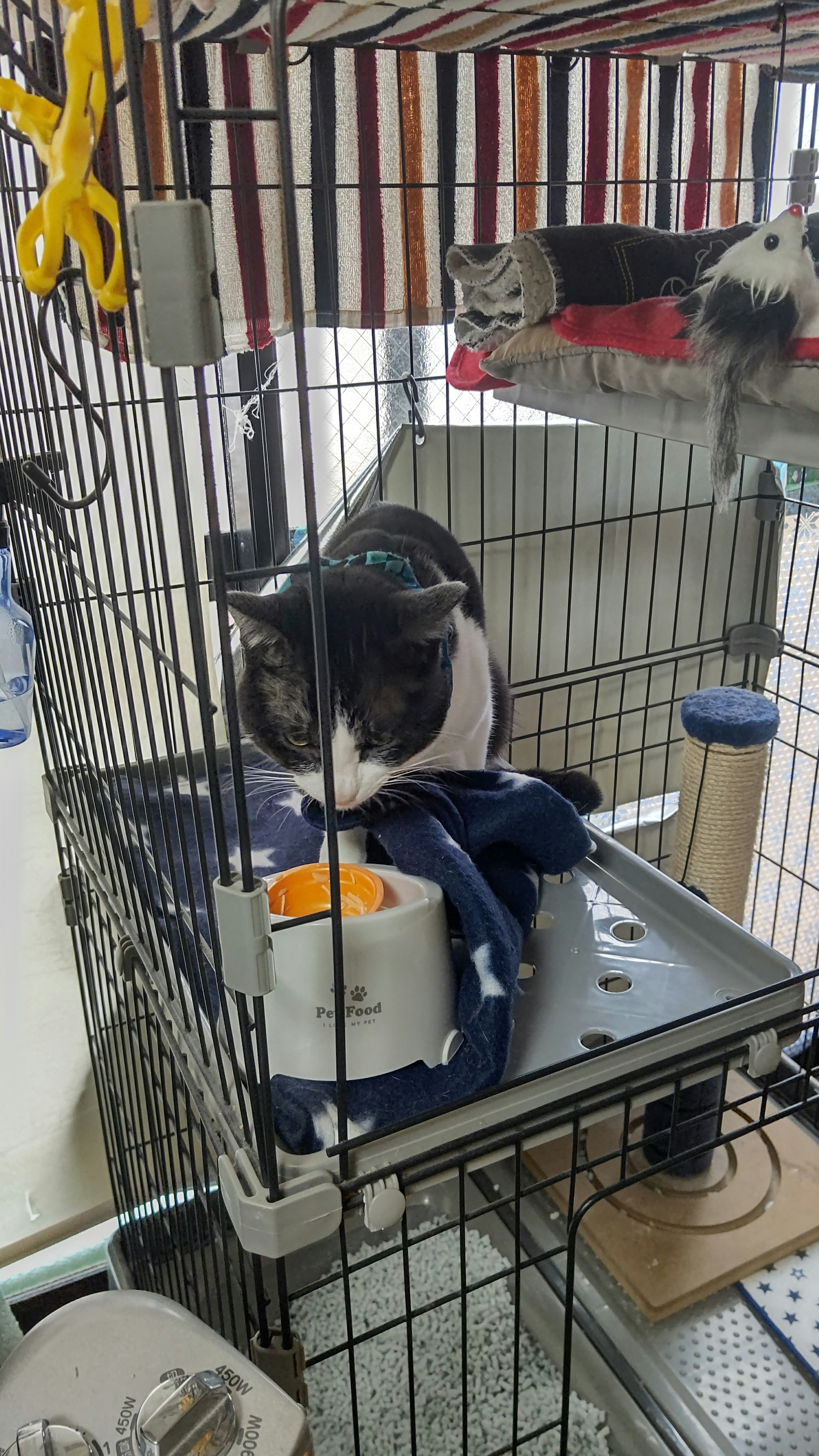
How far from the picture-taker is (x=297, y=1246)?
59cm

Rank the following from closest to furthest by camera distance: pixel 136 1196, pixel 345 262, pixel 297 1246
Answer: pixel 297 1246 < pixel 136 1196 < pixel 345 262

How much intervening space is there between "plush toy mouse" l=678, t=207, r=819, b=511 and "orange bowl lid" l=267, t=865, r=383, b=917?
444mm

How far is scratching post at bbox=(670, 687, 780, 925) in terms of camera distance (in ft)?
4.39

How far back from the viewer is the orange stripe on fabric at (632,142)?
1467 mm

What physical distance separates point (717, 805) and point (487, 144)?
3.23 feet

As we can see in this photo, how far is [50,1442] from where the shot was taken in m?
0.54

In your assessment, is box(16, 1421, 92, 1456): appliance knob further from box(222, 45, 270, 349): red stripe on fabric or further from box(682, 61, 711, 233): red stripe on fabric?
box(682, 61, 711, 233): red stripe on fabric

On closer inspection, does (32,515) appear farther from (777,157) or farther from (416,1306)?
(777,157)

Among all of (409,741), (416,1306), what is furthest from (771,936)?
(409,741)

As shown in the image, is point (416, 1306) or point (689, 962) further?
point (416, 1306)

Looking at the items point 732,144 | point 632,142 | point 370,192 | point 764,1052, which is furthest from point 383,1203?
point 732,144

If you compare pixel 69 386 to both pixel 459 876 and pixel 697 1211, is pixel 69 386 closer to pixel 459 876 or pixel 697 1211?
pixel 459 876

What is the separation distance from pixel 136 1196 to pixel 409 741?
0.61 m

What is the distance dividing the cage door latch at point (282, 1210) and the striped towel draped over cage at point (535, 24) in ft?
2.51
